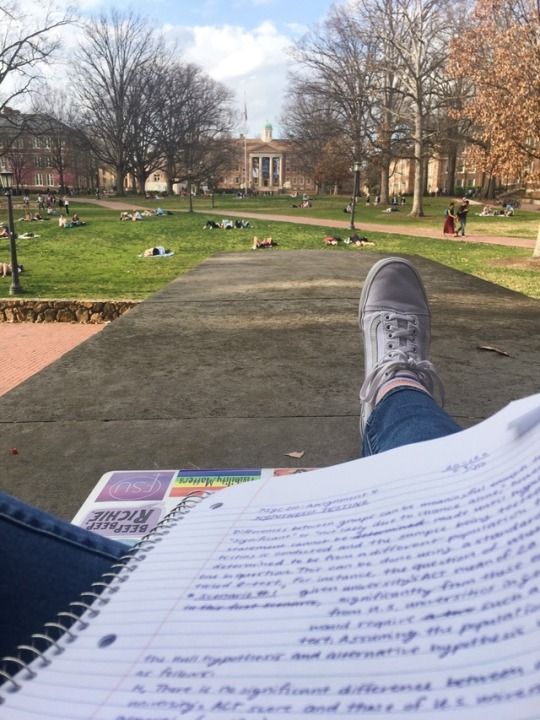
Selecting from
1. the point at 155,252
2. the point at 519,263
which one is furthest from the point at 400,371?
the point at 155,252

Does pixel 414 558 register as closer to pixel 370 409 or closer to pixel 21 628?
pixel 21 628

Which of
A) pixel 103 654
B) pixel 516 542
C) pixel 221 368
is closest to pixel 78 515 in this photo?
pixel 103 654

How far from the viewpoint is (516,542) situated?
66cm

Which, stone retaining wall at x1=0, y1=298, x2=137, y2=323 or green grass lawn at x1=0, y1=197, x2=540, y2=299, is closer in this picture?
stone retaining wall at x1=0, y1=298, x2=137, y2=323

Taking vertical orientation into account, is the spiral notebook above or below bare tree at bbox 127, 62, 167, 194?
below

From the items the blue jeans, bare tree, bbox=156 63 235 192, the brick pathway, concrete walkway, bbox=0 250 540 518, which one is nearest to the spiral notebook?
the blue jeans

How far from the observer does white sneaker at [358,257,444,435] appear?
77.9 inches

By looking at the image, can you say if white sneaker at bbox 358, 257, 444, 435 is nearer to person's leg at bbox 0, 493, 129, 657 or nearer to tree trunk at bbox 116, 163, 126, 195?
person's leg at bbox 0, 493, 129, 657

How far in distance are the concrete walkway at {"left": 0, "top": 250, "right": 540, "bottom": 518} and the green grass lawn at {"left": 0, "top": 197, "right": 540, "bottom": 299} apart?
496 centimetres

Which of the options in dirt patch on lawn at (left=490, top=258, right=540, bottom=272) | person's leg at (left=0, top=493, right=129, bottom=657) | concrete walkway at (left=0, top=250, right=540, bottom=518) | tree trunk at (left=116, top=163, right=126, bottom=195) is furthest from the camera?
tree trunk at (left=116, top=163, right=126, bottom=195)

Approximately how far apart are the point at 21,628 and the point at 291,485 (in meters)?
0.49

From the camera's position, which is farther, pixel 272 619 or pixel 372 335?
pixel 372 335

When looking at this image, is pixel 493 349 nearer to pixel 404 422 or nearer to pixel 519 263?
pixel 404 422

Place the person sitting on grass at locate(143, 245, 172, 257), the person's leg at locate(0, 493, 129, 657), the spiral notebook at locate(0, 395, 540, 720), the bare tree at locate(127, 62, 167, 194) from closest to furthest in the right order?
the spiral notebook at locate(0, 395, 540, 720) < the person's leg at locate(0, 493, 129, 657) < the person sitting on grass at locate(143, 245, 172, 257) < the bare tree at locate(127, 62, 167, 194)
